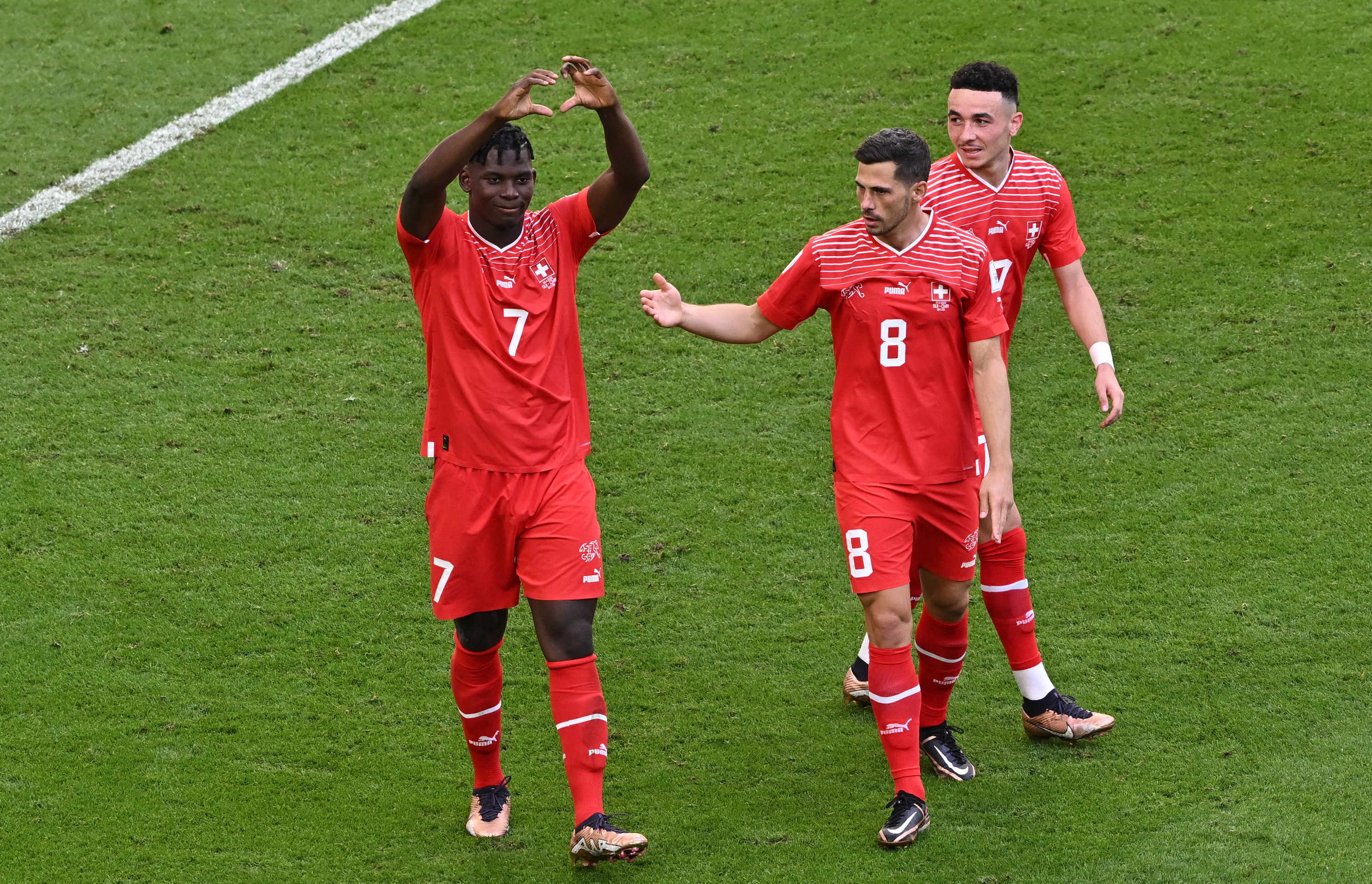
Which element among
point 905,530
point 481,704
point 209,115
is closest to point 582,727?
point 481,704

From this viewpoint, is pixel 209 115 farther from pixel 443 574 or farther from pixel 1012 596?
pixel 1012 596

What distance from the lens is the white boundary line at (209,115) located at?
31.9 ft

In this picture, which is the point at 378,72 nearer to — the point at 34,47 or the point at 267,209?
the point at 267,209

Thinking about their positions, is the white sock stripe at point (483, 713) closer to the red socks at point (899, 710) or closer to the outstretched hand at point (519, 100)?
the red socks at point (899, 710)

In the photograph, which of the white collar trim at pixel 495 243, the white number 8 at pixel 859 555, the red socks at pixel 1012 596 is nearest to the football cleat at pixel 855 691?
the red socks at pixel 1012 596

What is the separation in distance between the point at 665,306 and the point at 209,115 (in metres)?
6.74

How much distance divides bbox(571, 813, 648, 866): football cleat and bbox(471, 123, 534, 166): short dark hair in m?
2.03

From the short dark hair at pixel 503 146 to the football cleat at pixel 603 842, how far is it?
203 centimetres

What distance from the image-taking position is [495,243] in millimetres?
4922

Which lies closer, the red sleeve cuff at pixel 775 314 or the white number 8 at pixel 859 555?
the white number 8 at pixel 859 555

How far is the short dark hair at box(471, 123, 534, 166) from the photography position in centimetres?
477

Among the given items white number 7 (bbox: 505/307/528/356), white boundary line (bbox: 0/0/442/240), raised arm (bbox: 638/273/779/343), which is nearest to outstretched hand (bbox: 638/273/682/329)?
raised arm (bbox: 638/273/779/343)

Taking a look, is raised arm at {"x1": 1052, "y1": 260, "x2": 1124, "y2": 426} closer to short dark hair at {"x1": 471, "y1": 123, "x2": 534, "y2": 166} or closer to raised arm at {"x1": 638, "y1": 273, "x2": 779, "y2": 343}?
raised arm at {"x1": 638, "y1": 273, "x2": 779, "y2": 343}

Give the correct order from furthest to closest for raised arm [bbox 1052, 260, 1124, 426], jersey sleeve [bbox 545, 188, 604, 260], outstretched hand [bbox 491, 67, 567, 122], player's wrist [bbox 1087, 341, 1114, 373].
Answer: raised arm [bbox 1052, 260, 1124, 426] → player's wrist [bbox 1087, 341, 1114, 373] → jersey sleeve [bbox 545, 188, 604, 260] → outstretched hand [bbox 491, 67, 567, 122]
